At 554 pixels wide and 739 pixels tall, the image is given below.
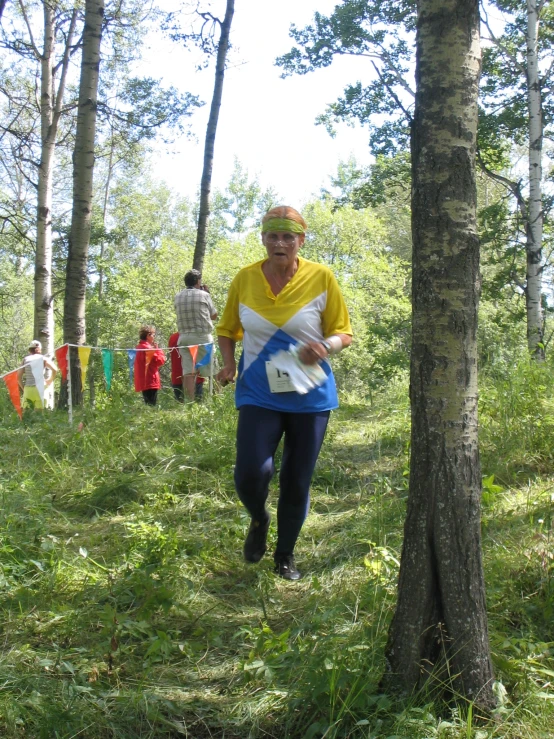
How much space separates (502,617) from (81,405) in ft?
22.1

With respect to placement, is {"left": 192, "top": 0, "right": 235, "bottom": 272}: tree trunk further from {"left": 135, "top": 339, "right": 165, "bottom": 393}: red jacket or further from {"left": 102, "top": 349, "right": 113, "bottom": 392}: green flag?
{"left": 102, "top": 349, "right": 113, "bottom": 392}: green flag

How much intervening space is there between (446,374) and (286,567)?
181 cm

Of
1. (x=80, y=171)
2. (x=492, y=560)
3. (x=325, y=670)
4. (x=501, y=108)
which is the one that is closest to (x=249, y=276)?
(x=492, y=560)

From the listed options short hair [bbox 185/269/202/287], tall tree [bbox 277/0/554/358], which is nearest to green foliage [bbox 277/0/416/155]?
tall tree [bbox 277/0/554/358]

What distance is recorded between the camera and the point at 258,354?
3498mm

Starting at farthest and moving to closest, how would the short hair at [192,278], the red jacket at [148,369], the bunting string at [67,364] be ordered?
1. the red jacket at [148,369]
2. the short hair at [192,278]
3. the bunting string at [67,364]

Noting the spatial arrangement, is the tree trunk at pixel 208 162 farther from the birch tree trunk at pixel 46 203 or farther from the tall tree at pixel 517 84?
the tall tree at pixel 517 84

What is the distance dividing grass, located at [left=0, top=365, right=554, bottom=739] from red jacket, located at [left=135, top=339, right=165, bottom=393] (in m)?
3.64

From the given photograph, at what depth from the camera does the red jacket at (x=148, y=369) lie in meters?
9.48

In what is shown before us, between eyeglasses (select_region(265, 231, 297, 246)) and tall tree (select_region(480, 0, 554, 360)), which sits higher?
tall tree (select_region(480, 0, 554, 360))

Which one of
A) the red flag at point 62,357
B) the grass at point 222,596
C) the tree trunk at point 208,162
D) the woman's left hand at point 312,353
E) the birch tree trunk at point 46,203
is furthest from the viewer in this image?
the birch tree trunk at point 46,203

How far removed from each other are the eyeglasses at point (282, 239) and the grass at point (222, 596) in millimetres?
1563

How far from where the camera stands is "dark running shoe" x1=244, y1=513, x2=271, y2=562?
3.59 metres

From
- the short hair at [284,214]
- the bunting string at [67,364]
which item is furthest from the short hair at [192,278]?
the short hair at [284,214]
